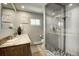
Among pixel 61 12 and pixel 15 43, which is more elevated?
pixel 61 12

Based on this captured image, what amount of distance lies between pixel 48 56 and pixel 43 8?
78cm

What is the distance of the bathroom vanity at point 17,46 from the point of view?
1618mm

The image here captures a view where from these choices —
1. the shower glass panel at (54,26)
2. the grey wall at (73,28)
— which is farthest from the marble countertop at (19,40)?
the grey wall at (73,28)

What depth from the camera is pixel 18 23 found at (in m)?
1.69

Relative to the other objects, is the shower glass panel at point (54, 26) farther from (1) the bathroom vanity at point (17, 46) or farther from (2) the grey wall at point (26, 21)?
(1) the bathroom vanity at point (17, 46)

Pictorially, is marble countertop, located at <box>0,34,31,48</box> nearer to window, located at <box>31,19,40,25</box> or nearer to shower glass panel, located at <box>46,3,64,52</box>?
window, located at <box>31,19,40,25</box>

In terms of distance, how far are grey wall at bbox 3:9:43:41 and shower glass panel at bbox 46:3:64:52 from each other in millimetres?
130

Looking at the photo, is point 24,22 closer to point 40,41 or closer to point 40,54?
point 40,41

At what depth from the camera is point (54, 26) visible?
1.75 metres

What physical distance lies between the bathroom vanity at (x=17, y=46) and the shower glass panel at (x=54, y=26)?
0.34m

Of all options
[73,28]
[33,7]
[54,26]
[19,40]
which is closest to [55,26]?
[54,26]

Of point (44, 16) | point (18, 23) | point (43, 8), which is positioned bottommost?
point (18, 23)

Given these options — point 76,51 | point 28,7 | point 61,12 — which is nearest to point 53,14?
point 61,12

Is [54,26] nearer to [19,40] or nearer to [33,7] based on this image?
[33,7]
